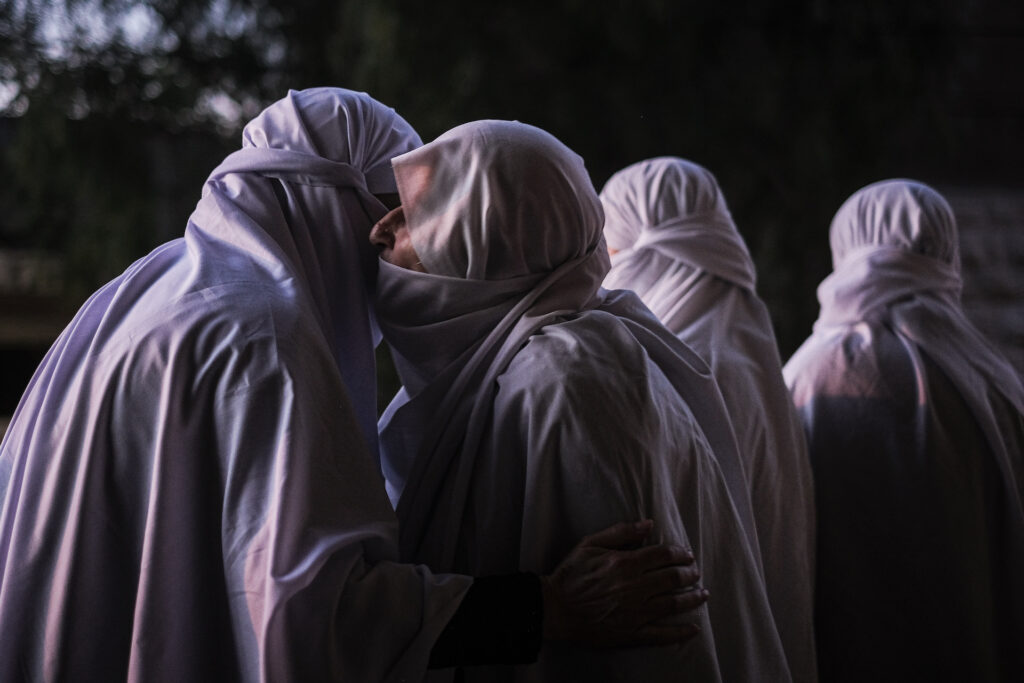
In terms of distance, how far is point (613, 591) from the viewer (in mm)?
1593

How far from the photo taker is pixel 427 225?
1.81 m

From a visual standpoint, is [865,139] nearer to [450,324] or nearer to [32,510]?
[450,324]

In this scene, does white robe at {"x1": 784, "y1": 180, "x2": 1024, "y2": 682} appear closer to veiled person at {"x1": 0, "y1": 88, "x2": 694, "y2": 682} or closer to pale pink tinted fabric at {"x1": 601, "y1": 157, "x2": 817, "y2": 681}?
pale pink tinted fabric at {"x1": 601, "y1": 157, "x2": 817, "y2": 681}

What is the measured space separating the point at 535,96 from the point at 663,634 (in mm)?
4099

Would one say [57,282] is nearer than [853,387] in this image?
No

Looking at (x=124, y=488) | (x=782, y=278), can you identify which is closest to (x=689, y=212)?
(x=124, y=488)

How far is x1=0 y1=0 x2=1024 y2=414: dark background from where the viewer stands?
16.3 ft

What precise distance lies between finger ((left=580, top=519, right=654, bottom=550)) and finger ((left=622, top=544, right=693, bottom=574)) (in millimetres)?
17

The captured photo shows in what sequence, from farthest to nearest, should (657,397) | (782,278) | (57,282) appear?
(782,278)
(57,282)
(657,397)

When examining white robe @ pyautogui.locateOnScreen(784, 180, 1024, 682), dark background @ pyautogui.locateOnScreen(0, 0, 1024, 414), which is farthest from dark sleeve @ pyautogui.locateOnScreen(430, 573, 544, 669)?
dark background @ pyautogui.locateOnScreen(0, 0, 1024, 414)

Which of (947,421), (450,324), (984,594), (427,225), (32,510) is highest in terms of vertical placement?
(427,225)

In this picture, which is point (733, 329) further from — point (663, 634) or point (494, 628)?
point (494, 628)

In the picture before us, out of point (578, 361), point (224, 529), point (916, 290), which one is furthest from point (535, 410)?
point (916, 290)

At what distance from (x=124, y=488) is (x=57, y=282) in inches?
148
